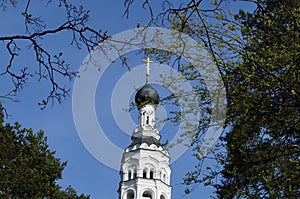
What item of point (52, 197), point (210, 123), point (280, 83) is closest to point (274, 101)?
point (280, 83)

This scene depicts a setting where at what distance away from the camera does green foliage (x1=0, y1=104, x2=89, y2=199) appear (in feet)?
53.8

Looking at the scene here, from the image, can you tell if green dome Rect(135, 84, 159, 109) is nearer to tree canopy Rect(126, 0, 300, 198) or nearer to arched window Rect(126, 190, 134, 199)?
tree canopy Rect(126, 0, 300, 198)

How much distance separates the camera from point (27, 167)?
17.2 m

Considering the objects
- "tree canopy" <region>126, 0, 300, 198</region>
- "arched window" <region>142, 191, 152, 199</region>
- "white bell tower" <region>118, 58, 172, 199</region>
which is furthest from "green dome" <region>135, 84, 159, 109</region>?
"arched window" <region>142, 191, 152, 199</region>

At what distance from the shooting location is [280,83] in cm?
731

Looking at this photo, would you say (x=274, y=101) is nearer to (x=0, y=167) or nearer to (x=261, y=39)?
(x=261, y=39)

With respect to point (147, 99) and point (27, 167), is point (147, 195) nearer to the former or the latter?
point (27, 167)

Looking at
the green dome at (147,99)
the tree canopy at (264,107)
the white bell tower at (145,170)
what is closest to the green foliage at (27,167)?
the green dome at (147,99)

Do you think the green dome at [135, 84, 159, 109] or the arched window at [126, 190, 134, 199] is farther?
the arched window at [126, 190, 134, 199]

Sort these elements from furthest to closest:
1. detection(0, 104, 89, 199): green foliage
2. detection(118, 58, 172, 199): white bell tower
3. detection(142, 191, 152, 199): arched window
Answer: detection(142, 191, 152, 199): arched window
detection(118, 58, 172, 199): white bell tower
detection(0, 104, 89, 199): green foliage

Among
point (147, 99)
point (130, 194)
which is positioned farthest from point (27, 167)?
point (130, 194)

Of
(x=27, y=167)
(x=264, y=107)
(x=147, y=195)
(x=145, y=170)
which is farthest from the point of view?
(x=145, y=170)

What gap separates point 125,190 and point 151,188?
68.3 inches

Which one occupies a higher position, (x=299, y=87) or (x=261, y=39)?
(x=261, y=39)
